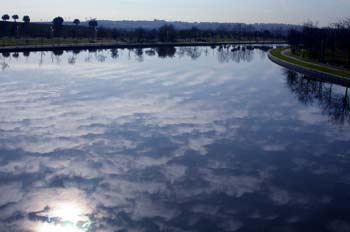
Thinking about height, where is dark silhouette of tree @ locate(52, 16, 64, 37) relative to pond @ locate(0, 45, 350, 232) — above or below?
above

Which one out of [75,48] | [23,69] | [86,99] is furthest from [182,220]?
[75,48]

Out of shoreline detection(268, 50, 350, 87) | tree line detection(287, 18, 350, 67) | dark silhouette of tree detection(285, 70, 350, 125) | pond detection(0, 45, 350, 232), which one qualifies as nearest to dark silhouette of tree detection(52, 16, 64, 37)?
tree line detection(287, 18, 350, 67)

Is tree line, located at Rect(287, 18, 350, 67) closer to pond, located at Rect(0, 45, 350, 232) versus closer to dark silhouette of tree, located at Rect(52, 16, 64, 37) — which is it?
pond, located at Rect(0, 45, 350, 232)

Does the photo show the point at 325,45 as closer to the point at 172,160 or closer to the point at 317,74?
the point at 317,74

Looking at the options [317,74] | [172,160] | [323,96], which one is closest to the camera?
[172,160]

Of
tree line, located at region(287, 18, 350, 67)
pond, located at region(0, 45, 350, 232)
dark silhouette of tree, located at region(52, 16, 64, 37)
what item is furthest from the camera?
dark silhouette of tree, located at region(52, 16, 64, 37)

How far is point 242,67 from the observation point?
42.1 metres

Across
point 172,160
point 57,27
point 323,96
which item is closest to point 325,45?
point 323,96

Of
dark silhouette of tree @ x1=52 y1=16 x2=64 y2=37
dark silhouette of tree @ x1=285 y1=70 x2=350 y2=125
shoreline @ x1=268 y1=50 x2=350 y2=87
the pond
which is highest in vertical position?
dark silhouette of tree @ x1=52 y1=16 x2=64 y2=37

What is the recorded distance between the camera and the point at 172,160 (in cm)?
1309

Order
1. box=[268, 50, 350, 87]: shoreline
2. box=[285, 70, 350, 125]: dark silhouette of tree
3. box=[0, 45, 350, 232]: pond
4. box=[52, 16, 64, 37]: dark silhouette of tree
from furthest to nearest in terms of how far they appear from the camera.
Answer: box=[52, 16, 64, 37]: dark silhouette of tree < box=[268, 50, 350, 87]: shoreline < box=[285, 70, 350, 125]: dark silhouette of tree < box=[0, 45, 350, 232]: pond

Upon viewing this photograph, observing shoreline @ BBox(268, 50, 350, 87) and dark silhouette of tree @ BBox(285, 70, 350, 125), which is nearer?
dark silhouette of tree @ BBox(285, 70, 350, 125)

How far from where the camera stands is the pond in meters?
9.39

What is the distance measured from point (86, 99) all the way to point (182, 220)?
14.7 metres
